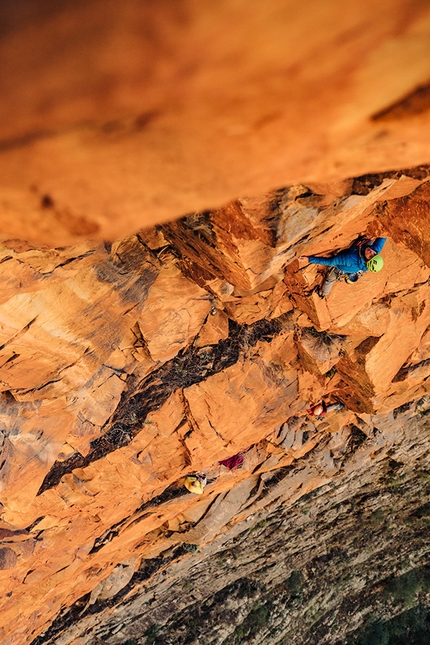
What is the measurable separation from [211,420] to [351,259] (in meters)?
3.04

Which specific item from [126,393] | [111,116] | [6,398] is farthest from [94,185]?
[126,393]

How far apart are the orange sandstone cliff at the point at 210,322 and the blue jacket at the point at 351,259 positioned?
158 mm

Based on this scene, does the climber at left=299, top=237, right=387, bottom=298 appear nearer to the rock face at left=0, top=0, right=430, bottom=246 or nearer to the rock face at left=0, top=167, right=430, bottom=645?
the rock face at left=0, top=167, right=430, bottom=645

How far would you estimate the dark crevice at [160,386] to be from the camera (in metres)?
5.97

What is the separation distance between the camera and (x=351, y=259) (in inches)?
200

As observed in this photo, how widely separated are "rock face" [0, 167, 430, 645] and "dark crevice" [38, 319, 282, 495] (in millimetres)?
27

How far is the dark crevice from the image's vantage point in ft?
19.6

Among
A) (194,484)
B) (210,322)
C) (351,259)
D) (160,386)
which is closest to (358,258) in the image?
(351,259)

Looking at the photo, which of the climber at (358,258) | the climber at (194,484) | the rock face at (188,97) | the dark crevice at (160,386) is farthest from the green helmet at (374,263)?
the climber at (194,484)

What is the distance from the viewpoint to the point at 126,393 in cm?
566

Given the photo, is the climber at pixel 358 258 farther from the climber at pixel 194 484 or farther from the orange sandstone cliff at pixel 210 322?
the climber at pixel 194 484

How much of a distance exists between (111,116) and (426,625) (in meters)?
18.0

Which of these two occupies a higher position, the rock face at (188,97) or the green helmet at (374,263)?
the rock face at (188,97)

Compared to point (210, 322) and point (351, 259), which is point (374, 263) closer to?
point (351, 259)
